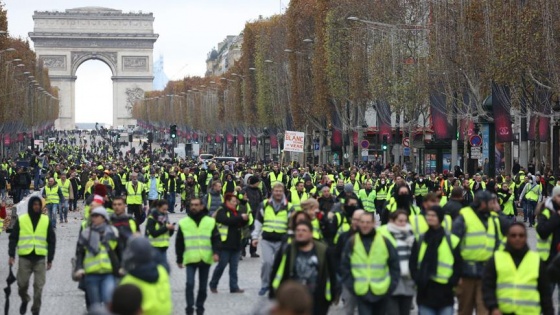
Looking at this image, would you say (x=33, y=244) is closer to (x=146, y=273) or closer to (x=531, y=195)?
(x=146, y=273)

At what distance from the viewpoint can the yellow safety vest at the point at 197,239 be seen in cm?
1750

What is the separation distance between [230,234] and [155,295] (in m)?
8.95

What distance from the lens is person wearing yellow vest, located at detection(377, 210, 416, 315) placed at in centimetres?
1422

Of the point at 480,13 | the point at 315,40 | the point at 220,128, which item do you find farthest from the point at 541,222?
the point at 220,128

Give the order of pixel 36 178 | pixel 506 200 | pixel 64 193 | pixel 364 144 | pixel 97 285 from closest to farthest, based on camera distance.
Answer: pixel 97 285, pixel 506 200, pixel 64 193, pixel 36 178, pixel 364 144

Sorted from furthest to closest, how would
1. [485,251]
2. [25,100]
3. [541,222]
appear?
[25,100] < [541,222] < [485,251]

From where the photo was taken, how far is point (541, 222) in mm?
16578

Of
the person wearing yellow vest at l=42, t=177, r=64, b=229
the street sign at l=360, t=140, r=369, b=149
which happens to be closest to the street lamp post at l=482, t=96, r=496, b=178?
the street sign at l=360, t=140, r=369, b=149

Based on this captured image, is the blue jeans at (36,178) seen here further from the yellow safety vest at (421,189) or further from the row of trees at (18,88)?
the yellow safety vest at (421,189)

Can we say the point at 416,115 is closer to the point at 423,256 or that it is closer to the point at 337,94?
the point at 337,94

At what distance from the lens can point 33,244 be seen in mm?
17578

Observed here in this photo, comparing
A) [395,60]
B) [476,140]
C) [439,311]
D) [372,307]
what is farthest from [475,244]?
[395,60]

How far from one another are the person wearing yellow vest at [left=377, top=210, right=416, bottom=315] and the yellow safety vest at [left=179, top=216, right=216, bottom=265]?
3181mm

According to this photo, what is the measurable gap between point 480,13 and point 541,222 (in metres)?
32.2
